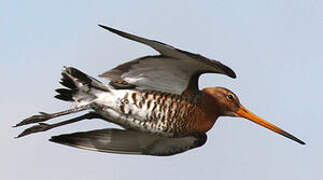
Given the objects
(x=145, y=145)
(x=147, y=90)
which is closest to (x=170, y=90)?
(x=147, y=90)

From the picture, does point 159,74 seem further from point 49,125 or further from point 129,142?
point 49,125

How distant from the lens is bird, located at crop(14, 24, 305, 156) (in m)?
12.0

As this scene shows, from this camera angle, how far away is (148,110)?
11977 millimetres

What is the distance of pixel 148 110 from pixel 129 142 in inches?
41.9

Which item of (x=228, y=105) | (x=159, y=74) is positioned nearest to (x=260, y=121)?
(x=228, y=105)

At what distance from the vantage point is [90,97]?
484 inches

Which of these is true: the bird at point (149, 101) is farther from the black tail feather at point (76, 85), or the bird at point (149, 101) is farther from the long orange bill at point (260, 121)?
the long orange bill at point (260, 121)

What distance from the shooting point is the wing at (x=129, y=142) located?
12.7m

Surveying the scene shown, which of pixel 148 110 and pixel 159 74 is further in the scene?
pixel 159 74

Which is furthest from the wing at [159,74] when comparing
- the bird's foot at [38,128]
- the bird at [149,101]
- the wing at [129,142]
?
the bird's foot at [38,128]

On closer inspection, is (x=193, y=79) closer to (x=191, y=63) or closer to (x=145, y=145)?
(x=191, y=63)

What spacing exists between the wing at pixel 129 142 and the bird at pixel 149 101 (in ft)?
0.05

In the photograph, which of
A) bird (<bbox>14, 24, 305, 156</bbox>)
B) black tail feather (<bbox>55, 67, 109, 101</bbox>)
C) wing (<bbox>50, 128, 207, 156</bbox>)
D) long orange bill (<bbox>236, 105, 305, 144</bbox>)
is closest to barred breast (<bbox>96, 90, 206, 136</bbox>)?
bird (<bbox>14, 24, 305, 156</bbox>)

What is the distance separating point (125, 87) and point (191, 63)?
38.5 inches
